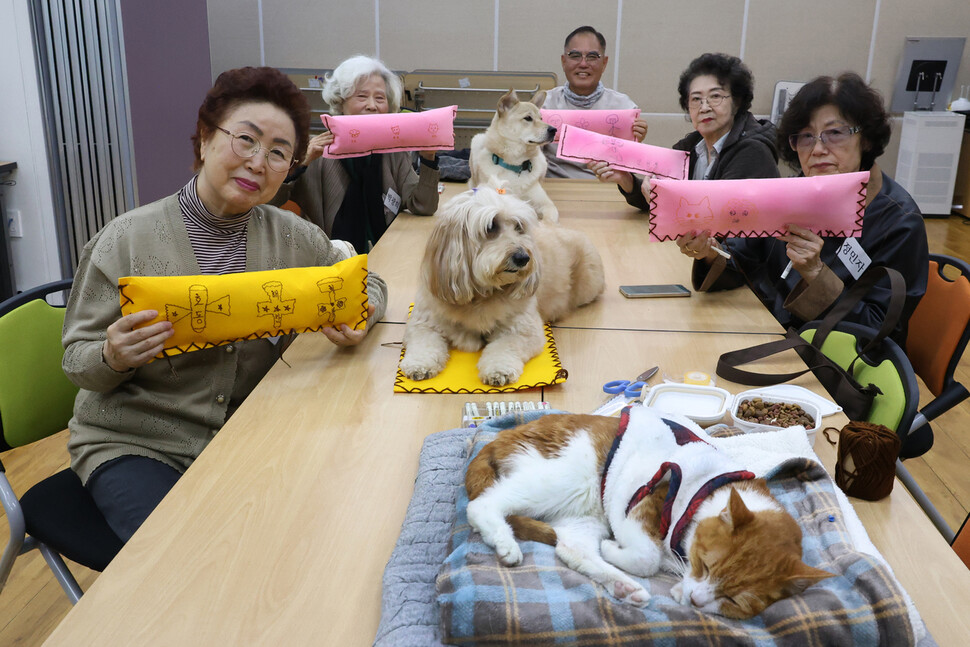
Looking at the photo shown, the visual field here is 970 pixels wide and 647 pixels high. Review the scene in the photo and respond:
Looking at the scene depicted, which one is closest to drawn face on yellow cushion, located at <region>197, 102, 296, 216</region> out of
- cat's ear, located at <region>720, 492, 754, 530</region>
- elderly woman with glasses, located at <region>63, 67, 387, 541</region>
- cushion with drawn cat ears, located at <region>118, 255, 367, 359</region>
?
elderly woman with glasses, located at <region>63, 67, 387, 541</region>

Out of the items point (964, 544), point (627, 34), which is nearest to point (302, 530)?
point (964, 544)

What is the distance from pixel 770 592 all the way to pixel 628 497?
26cm

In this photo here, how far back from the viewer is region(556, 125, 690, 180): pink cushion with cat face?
3.23 m

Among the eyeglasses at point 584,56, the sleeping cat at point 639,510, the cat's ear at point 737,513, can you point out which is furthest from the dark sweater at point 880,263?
the eyeglasses at point 584,56

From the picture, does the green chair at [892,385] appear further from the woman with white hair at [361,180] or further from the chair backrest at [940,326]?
the woman with white hair at [361,180]

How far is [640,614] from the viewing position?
0.98 metres

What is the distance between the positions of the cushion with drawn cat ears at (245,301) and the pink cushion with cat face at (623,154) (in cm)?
178

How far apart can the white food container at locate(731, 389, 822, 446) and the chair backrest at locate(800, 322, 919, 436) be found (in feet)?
0.66

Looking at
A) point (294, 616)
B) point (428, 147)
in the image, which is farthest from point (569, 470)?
point (428, 147)

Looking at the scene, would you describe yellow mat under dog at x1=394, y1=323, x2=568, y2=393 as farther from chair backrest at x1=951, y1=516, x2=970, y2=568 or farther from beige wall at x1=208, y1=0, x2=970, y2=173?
beige wall at x1=208, y1=0, x2=970, y2=173

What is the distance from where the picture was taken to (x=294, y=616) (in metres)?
1.07

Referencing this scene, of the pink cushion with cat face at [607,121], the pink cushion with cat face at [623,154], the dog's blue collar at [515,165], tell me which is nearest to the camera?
the pink cushion with cat face at [623,154]

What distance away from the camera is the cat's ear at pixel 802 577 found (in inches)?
37.8

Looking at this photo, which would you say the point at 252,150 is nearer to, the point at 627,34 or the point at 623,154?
the point at 623,154
